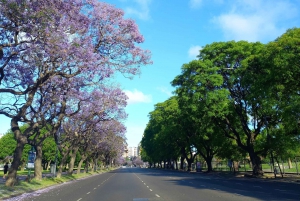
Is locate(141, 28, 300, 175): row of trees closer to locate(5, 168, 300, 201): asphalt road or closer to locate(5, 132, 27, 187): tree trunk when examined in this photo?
locate(5, 168, 300, 201): asphalt road

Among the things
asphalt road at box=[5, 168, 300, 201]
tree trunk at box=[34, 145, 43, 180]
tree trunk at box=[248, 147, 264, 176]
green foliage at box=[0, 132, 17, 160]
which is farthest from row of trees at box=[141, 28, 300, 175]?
green foliage at box=[0, 132, 17, 160]

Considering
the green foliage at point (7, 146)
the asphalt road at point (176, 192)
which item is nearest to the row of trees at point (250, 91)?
the asphalt road at point (176, 192)

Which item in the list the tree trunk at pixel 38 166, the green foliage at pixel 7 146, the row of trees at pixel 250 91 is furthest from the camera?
the green foliage at pixel 7 146

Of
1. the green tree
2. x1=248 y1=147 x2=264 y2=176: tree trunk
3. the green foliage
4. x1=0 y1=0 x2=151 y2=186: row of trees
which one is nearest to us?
x1=0 y1=0 x2=151 y2=186: row of trees

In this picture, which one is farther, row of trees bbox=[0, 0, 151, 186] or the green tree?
the green tree

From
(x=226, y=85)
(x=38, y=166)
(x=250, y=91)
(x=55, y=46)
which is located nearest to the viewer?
(x=55, y=46)

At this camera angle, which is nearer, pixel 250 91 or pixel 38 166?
pixel 38 166

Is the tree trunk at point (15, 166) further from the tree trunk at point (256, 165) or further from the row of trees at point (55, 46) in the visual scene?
the tree trunk at point (256, 165)

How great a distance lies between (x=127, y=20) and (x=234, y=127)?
25970 mm

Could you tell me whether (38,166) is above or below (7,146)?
below

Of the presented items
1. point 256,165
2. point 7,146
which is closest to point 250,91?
point 256,165

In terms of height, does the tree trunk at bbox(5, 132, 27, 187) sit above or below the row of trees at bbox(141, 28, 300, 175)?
below

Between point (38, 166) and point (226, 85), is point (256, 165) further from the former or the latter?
point (38, 166)

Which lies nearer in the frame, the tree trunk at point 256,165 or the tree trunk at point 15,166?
the tree trunk at point 15,166
